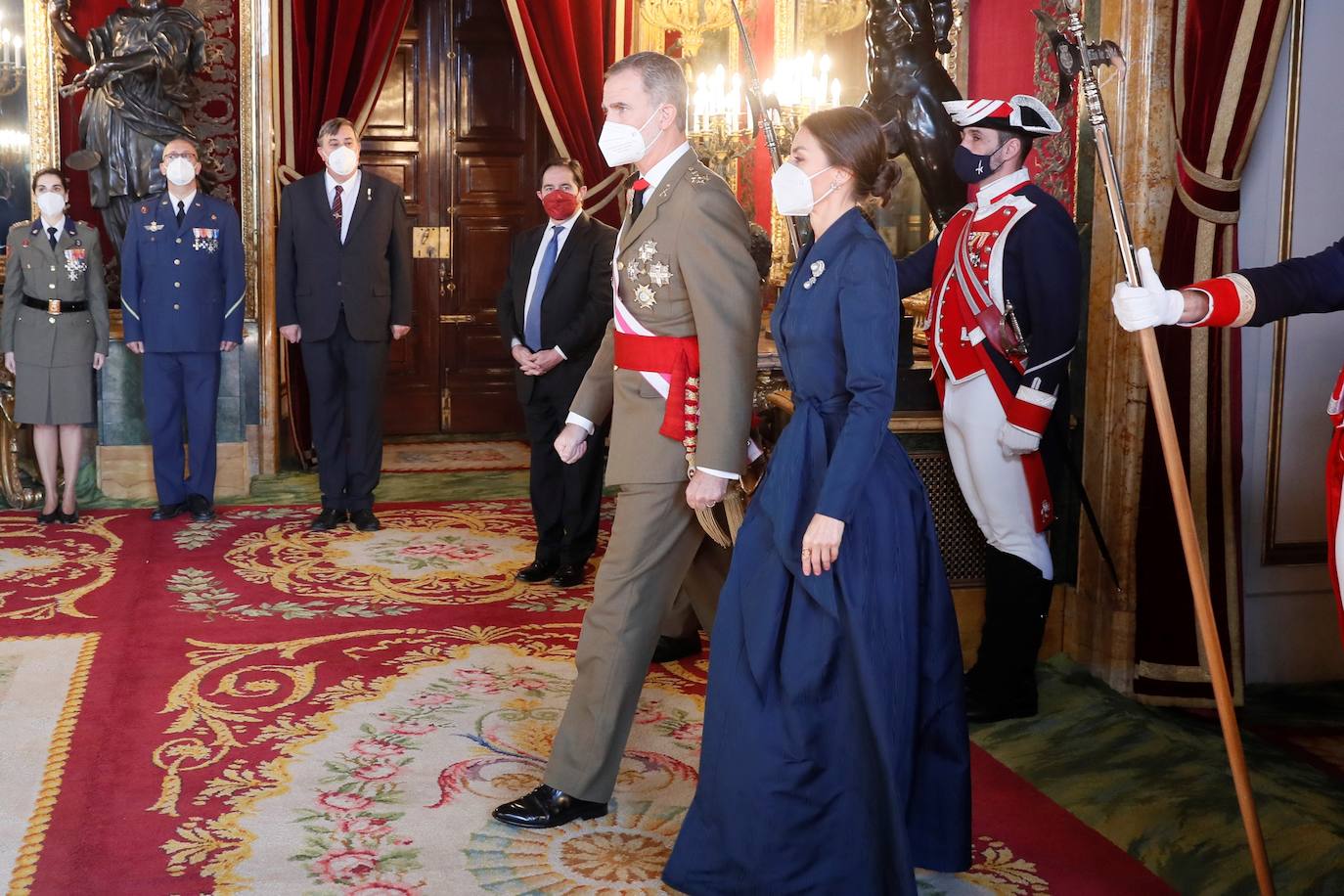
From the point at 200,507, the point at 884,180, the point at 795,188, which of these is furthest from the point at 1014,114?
the point at 200,507

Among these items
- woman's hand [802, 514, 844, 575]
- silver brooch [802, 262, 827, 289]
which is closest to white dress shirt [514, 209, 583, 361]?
silver brooch [802, 262, 827, 289]

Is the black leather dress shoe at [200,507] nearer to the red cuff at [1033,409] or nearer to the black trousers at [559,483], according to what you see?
the black trousers at [559,483]

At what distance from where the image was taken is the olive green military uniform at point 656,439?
274cm

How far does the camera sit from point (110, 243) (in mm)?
6754

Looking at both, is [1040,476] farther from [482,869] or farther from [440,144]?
[440,144]

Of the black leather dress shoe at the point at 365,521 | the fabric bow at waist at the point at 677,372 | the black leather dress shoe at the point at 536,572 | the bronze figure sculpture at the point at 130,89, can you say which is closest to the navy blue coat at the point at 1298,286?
the fabric bow at waist at the point at 677,372

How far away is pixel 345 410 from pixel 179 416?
2.75 ft

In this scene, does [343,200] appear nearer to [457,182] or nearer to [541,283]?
[541,283]

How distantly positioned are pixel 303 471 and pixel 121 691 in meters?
3.55

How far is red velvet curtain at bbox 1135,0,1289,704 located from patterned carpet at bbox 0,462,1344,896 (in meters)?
0.23

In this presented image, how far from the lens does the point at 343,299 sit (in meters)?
5.80

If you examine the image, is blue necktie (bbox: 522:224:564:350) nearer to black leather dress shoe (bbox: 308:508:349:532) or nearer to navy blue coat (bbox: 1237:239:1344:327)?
black leather dress shoe (bbox: 308:508:349:532)

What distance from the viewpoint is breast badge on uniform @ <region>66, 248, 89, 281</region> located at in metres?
5.94

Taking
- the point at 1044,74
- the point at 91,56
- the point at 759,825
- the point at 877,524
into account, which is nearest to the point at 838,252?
the point at 877,524
